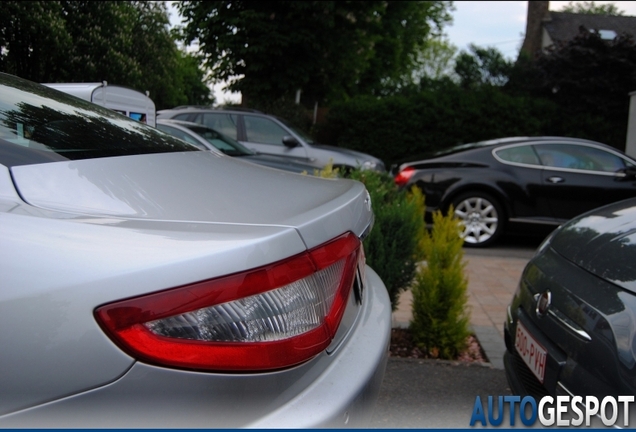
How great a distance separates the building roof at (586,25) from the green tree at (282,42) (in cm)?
527

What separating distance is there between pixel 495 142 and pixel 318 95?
9.02 m

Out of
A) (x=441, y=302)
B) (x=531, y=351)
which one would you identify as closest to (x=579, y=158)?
(x=441, y=302)

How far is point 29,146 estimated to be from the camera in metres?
1.79

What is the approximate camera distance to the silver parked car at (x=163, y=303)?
1312 millimetres

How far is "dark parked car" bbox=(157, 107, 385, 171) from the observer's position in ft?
33.6

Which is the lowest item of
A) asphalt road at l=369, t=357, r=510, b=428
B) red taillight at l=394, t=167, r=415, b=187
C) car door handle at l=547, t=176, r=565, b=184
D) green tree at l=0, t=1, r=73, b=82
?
asphalt road at l=369, t=357, r=510, b=428

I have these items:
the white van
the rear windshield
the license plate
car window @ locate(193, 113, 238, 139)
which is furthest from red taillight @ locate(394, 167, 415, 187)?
the rear windshield

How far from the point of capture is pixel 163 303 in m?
1.34

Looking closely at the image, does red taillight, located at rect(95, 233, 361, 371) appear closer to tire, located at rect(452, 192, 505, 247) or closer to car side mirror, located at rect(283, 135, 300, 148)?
tire, located at rect(452, 192, 505, 247)

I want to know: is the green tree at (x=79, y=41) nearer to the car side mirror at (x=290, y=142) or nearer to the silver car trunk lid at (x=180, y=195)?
the car side mirror at (x=290, y=142)

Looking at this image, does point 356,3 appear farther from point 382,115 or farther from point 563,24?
point 563,24

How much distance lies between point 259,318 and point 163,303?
0.72 ft

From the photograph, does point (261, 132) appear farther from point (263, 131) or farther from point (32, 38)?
point (32, 38)

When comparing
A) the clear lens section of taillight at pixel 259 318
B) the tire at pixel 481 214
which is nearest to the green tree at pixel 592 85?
the tire at pixel 481 214
